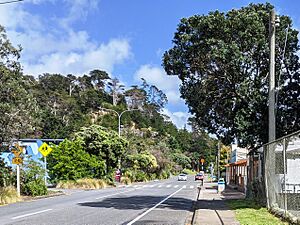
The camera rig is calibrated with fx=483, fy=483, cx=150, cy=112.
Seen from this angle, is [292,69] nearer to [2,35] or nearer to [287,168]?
[287,168]

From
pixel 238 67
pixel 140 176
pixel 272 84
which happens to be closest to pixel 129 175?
pixel 140 176

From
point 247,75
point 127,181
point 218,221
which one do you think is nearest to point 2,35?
point 247,75

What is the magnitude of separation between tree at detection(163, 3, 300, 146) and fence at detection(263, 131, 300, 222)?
7.55ft

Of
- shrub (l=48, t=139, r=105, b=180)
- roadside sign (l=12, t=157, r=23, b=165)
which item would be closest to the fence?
roadside sign (l=12, t=157, r=23, b=165)

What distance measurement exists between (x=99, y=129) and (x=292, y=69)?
30116mm

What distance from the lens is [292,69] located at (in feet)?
63.1

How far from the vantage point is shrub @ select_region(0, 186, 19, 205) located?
2298cm

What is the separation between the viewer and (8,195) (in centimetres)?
2364

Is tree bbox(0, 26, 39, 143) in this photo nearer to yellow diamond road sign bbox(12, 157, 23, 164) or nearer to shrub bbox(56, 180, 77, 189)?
yellow diamond road sign bbox(12, 157, 23, 164)

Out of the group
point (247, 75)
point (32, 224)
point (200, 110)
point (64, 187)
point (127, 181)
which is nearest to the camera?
point (32, 224)

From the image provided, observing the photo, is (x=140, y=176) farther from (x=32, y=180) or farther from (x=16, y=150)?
(x=16, y=150)

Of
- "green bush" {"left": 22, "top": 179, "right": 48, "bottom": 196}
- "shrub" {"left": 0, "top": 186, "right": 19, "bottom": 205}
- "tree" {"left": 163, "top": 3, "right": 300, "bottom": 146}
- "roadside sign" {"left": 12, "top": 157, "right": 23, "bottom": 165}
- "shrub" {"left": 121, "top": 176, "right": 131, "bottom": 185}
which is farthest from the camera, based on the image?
"shrub" {"left": 121, "top": 176, "right": 131, "bottom": 185}

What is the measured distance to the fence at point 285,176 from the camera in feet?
42.9

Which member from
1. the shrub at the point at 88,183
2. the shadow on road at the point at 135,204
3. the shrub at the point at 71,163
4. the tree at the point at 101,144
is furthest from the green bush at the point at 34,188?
the tree at the point at 101,144
